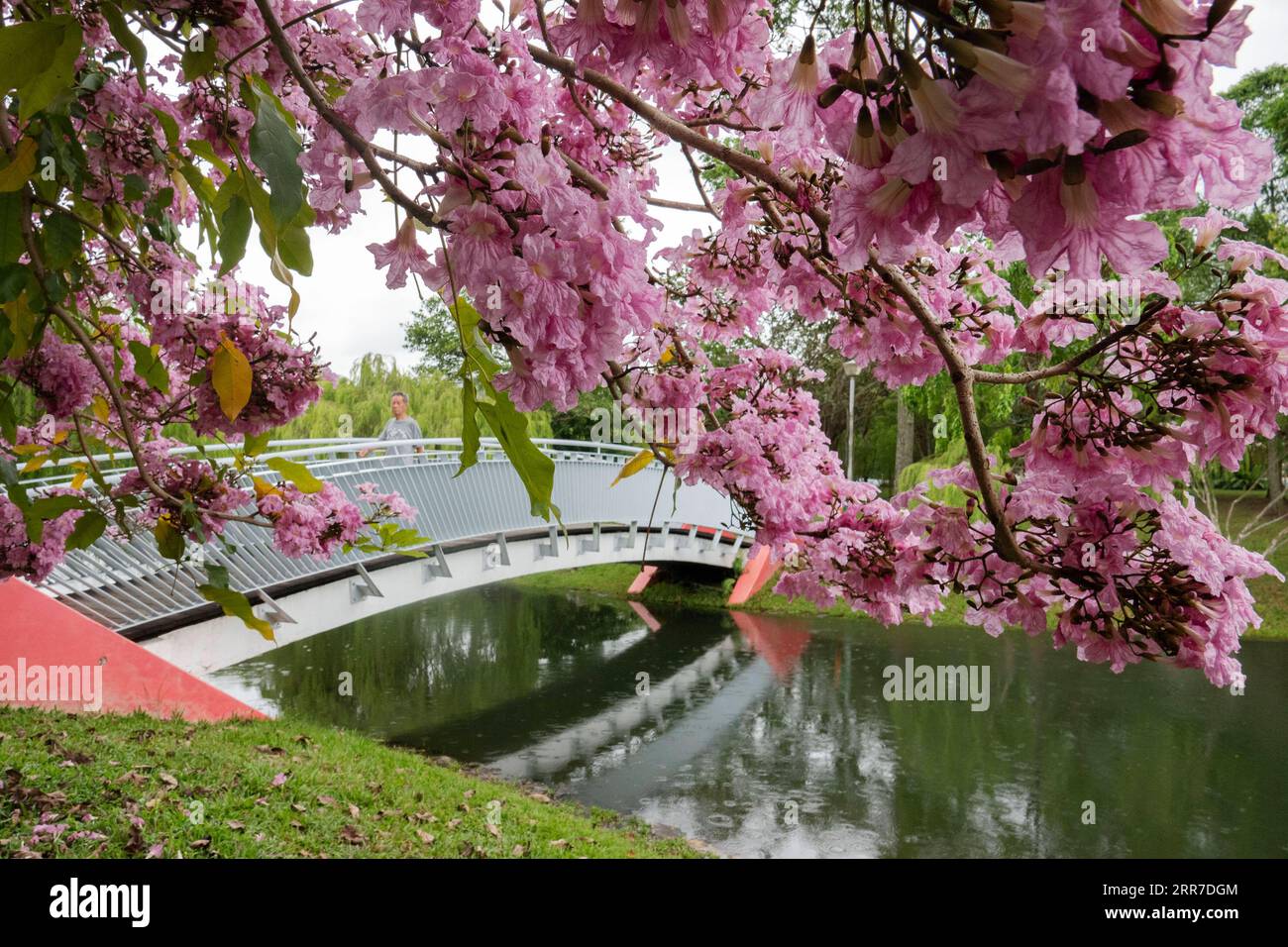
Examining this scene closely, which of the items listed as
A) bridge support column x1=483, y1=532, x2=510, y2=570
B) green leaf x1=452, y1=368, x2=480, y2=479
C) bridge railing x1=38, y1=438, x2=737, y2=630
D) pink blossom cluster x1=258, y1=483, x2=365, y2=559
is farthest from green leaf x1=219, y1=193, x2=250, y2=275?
bridge support column x1=483, y1=532, x2=510, y2=570

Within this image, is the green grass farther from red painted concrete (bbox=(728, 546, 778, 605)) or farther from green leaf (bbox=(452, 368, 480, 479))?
red painted concrete (bbox=(728, 546, 778, 605))

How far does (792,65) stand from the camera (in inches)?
28.9

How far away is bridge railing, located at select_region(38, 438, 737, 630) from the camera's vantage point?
480 centimetres

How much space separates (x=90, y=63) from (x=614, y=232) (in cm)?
155

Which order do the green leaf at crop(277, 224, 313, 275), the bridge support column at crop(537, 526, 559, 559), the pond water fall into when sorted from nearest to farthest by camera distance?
the green leaf at crop(277, 224, 313, 275) → the pond water → the bridge support column at crop(537, 526, 559, 559)

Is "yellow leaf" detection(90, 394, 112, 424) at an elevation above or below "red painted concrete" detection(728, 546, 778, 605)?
above

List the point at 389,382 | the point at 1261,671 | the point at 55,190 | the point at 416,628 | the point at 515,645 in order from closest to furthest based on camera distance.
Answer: the point at 55,190
the point at 1261,671
the point at 515,645
the point at 416,628
the point at 389,382

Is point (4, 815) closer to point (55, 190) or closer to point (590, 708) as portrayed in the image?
point (55, 190)

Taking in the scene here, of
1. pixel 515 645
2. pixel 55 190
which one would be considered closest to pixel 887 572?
pixel 55 190

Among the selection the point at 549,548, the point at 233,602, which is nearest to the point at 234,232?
the point at 233,602

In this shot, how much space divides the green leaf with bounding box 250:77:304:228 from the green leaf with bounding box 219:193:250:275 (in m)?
0.09

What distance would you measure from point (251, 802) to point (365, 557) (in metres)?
2.57

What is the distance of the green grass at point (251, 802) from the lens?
3.37 meters

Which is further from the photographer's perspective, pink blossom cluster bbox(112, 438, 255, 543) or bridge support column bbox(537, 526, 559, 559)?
bridge support column bbox(537, 526, 559, 559)
